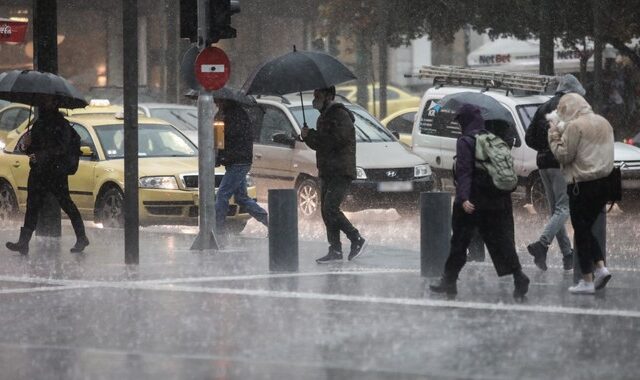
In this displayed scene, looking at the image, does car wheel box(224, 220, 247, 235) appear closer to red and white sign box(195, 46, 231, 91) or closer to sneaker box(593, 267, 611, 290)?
red and white sign box(195, 46, 231, 91)

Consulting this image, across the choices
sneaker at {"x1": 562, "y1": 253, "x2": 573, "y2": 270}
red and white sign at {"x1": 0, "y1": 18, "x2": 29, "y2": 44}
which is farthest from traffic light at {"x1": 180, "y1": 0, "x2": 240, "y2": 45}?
red and white sign at {"x1": 0, "y1": 18, "x2": 29, "y2": 44}

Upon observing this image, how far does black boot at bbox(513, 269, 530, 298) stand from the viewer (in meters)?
11.5

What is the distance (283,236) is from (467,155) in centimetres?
264

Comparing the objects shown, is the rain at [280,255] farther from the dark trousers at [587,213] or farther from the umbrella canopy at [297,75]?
the dark trousers at [587,213]

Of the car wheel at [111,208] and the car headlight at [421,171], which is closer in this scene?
the car wheel at [111,208]

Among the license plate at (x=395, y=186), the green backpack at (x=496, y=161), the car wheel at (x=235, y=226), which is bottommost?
the car wheel at (x=235, y=226)

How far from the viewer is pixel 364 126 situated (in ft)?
70.7

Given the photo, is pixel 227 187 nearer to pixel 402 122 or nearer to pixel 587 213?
pixel 587 213

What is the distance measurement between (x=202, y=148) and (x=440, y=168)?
24.1 ft

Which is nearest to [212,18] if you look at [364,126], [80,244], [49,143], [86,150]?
[49,143]

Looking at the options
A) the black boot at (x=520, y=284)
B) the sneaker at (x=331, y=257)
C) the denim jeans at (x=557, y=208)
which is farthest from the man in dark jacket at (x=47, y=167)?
the black boot at (x=520, y=284)

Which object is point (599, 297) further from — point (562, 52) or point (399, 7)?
point (562, 52)

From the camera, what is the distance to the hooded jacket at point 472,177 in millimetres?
11461

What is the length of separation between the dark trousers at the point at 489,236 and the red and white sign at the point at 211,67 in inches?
156
